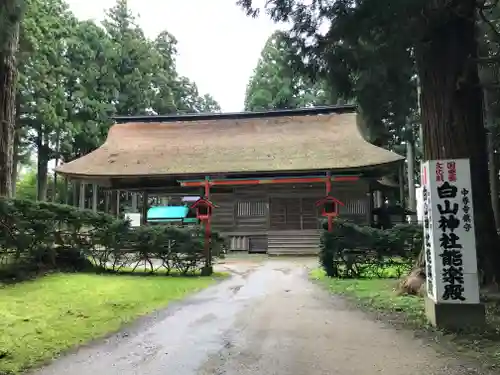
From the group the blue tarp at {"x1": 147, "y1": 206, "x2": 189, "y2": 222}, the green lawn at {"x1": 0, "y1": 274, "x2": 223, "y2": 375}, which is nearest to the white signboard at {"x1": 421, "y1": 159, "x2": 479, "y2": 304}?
the green lawn at {"x1": 0, "y1": 274, "x2": 223, "y2": 375}

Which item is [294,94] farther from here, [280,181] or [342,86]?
[342,86]

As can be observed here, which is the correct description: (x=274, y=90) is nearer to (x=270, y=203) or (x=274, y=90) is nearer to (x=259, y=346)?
(x=270, y=203)

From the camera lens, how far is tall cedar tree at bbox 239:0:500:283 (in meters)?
5.73

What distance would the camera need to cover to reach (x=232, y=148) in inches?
752

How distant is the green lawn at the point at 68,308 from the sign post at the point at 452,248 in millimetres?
3933

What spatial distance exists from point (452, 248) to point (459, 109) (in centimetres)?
222

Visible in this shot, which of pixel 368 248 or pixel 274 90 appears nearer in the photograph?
pixel 368 248

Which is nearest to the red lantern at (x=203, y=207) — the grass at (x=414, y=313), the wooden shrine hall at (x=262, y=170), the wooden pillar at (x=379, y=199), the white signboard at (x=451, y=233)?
the grass at (x=414, y=313)

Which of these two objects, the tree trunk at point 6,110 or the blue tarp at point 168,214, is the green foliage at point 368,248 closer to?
the tree trunk at point 6,110

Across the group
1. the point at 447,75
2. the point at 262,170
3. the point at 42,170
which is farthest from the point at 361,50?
the point at 42,170

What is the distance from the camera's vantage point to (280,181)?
1666 centimetres

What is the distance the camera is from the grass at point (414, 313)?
4141mm

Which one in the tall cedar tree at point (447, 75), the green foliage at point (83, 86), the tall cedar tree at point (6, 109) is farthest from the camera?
the green foliage at point (83, 86)

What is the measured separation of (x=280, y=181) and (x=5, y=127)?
972 cm
